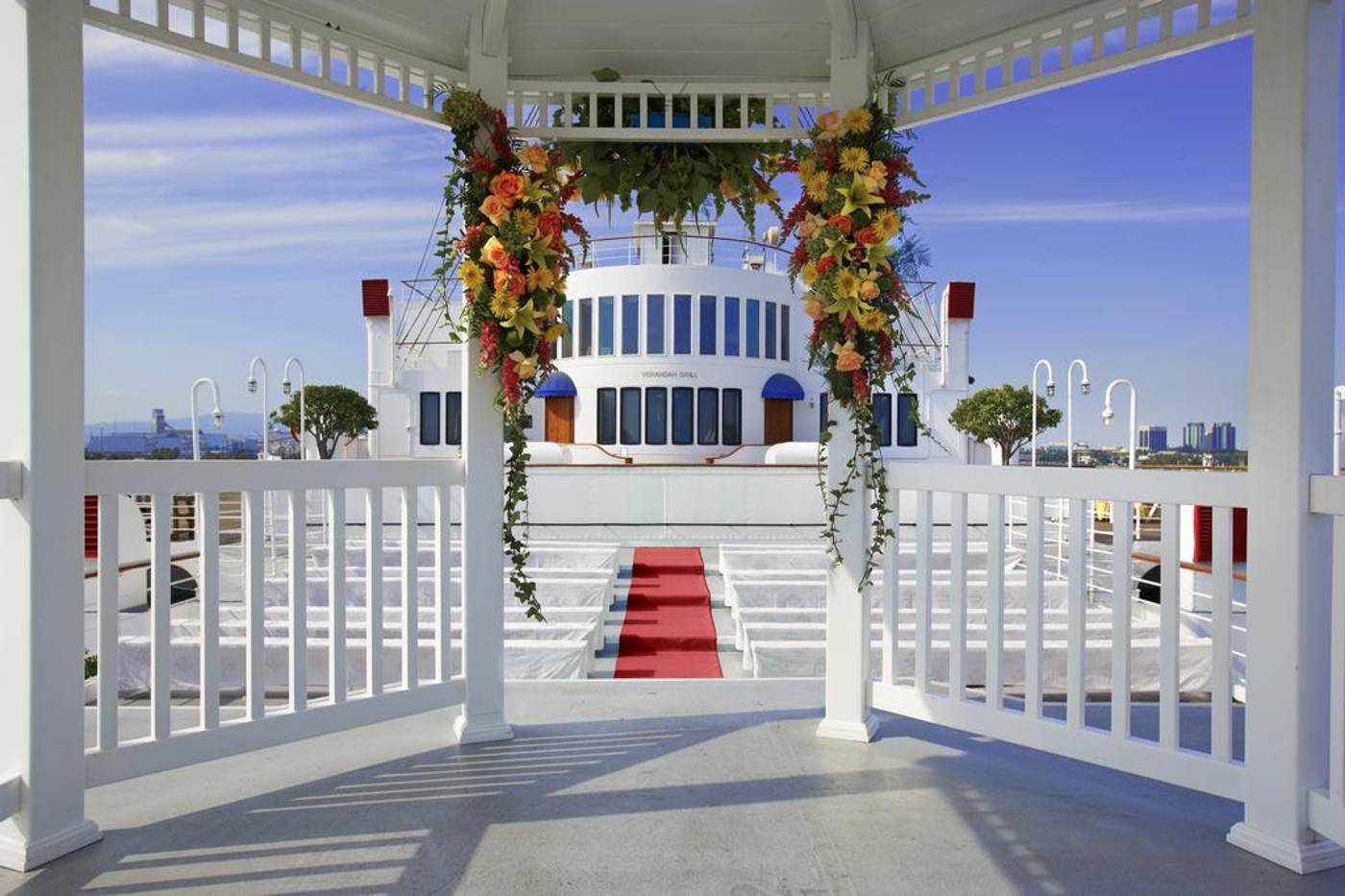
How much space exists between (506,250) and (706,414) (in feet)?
53.2

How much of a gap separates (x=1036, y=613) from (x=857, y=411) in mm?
924

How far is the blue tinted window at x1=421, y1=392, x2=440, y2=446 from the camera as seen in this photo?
20.9 m

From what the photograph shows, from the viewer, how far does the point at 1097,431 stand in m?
11.7

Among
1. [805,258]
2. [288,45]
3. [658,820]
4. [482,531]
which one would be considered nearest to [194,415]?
[288,45]

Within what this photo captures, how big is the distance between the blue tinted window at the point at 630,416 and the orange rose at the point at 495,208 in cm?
1597

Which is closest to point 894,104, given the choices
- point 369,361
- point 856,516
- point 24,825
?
point 856,516

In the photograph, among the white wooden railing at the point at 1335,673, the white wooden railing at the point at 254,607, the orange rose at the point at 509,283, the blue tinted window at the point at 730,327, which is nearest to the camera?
the white wooden railing at the point at 1335,673

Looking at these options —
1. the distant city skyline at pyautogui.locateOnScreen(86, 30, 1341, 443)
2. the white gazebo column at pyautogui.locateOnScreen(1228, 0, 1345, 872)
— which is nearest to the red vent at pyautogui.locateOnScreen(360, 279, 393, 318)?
the distant city skyline at pyautogui.locateOnScreen(86, 30, 1341, 443)

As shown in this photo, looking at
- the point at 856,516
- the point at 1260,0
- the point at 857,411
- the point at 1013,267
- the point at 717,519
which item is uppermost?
the point at 1013,267

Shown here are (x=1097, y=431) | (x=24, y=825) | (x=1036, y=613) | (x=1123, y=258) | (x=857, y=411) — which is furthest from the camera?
(x=1123, y=258)

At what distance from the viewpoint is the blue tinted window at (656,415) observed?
19.0 m

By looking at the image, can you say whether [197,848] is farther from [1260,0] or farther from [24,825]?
[1260,0]

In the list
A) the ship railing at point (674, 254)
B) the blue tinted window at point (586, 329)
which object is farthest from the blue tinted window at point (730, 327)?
the blue tinted window at point (586, 329)

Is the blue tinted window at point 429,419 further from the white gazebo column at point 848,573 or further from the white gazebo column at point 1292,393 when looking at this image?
the white gazebo column at point 1292,393
